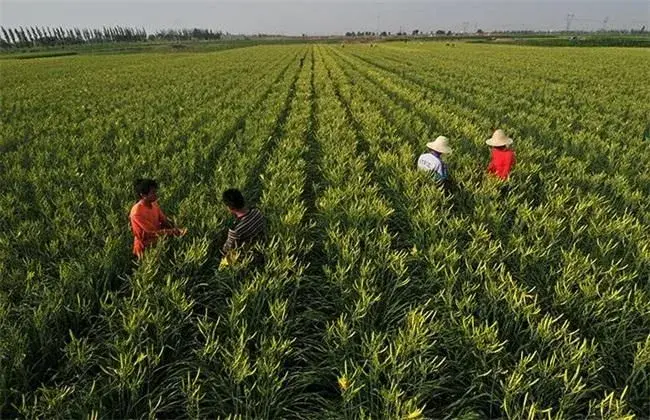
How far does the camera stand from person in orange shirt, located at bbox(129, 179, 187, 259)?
14.6 ft

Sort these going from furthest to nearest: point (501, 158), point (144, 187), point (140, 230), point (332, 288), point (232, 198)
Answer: point (501, 158) → point (140, 230) → point (144, 187) → point (232, 198) → point (332, 288)

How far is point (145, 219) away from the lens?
4.59m

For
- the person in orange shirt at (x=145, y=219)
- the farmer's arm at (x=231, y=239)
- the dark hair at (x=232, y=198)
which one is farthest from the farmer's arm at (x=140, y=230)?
the dark hair at (x=232, y=198)

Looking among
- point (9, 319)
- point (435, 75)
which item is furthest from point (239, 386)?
point (435, 75)

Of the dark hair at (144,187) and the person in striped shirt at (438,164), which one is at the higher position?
the dark hair at (144,187)

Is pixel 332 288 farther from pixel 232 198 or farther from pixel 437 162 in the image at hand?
pixel 437 162

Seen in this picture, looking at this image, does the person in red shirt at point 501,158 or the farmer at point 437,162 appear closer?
the farmer at point 437,162

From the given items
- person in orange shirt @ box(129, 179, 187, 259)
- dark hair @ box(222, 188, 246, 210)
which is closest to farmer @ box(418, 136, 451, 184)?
dark hair @ box(222, 188, 246, 210)

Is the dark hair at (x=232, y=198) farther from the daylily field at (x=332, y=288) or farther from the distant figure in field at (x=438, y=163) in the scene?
the distant figure in field at (x=438, y=163)

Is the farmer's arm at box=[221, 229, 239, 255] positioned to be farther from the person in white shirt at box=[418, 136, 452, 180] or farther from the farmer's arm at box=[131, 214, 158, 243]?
the person in white shirt at box=[418, 136, 452, 180]

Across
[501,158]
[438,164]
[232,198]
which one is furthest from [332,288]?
[501,158]

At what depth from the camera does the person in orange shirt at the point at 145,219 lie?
14.6 ft

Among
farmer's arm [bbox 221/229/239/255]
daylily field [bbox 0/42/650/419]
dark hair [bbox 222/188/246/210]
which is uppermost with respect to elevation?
dark hair [bbox 222/188/246/210]

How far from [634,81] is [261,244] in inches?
898
